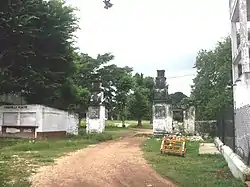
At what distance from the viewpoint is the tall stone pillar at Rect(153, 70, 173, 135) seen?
26234mm

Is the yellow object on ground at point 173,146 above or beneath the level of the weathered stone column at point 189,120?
beneath

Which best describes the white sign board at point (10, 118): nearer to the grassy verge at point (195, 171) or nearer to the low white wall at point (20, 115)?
the low white wall at point (20, 115)

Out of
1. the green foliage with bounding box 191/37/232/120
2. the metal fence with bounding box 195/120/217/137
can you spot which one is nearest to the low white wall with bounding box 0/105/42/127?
the metal fence with bounding box 195/120/217/137

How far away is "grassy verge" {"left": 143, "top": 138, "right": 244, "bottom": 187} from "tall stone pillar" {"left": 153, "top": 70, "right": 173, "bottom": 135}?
11564 mm

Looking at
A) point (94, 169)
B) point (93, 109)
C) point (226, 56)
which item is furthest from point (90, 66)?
point (94, 169)

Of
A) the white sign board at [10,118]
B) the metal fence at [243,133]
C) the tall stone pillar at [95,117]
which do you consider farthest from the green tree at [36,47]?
the metal fence at [243,133]

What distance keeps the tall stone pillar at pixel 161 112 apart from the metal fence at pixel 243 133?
1486 cm

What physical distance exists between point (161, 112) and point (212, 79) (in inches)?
301

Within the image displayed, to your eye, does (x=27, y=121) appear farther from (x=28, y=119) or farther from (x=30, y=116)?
(x=30, y=116)

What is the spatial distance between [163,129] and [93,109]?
5.88 meters

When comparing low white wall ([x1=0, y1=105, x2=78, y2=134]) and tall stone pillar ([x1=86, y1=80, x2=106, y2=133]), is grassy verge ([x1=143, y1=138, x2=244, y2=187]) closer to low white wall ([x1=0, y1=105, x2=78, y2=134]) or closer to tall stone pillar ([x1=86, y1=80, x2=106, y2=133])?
low white wall ([x1=0, y1=105, x2=78, y2=134])

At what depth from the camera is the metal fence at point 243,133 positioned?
900 cm

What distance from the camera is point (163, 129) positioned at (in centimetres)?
2628

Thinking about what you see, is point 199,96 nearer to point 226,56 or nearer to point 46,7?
point 226,56
